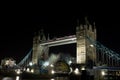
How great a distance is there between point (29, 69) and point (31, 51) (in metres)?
18.9

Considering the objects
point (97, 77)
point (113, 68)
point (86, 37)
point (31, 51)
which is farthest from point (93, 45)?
point (31, 51)

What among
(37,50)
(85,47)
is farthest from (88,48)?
(37,50)

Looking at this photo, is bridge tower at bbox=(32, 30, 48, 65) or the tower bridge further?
bridge tower at bbox=(32, 30, 48, 65)

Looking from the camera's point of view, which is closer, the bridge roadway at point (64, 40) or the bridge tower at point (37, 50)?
the bridge roadway at point (64, 40)

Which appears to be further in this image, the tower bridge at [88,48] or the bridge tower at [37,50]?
the bridge tower at [37,50]

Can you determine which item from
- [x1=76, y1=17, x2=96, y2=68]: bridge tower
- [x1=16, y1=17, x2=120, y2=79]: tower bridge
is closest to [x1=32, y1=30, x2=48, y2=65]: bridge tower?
[x1=16, y1=17, x2=120, y2=79]: tower bridge

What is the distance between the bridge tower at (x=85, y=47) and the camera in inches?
2212

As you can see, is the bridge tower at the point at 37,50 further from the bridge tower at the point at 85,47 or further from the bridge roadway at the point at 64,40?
the bridge tower at the point at 85,47

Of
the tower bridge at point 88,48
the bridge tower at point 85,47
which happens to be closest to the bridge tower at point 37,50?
the tower bridge at point 88,48

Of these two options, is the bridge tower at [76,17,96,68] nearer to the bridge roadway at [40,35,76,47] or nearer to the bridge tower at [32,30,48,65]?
the bridge roadway at [40,35,76,47]

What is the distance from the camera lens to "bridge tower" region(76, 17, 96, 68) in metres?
56.2

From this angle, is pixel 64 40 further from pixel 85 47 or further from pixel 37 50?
pixel 37 50

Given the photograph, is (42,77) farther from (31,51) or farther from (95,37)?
(31,51)

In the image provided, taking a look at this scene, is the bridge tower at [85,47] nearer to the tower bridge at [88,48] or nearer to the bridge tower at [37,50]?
the tower bridge at [88,48]
